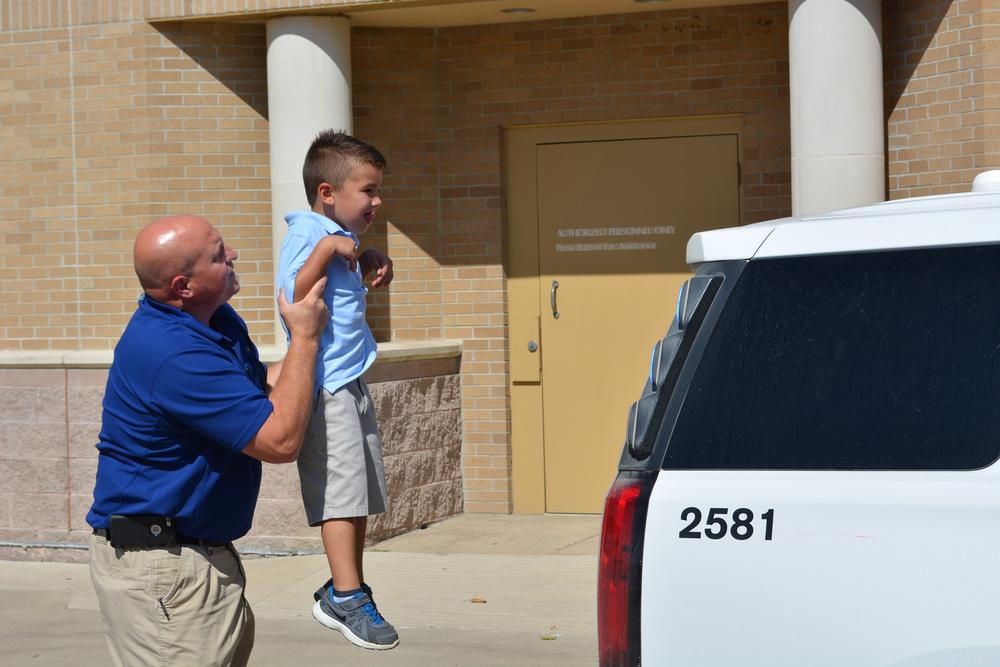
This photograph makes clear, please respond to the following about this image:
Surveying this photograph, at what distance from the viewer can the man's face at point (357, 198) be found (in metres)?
4.86

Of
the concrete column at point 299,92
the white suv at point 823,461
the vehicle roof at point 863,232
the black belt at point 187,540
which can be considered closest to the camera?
the white suv at point 823,461

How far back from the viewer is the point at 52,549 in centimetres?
885

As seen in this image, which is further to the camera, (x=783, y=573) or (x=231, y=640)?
(x=231, y=640)

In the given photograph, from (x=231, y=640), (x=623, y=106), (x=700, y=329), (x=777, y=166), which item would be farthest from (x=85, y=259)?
(x=700, y=329)

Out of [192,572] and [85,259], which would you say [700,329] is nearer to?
[192,572]

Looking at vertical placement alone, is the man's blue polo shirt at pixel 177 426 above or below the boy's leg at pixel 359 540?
above

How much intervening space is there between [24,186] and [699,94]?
15.4 ft

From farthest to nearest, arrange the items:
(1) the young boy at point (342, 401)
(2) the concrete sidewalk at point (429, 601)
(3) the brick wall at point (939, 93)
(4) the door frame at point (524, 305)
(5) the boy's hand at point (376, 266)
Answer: (4) the door frame at point (524, 305)
(3) the brick wall at point (939, 93)
(2) the concrete sidewalk at point (429, 601)
(5) the boy's hand at point (376, 266)
(1) the young boy at point (342, 401)

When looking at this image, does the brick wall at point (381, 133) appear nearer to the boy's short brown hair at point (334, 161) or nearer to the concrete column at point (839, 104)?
the concrete column at point (839, 104)

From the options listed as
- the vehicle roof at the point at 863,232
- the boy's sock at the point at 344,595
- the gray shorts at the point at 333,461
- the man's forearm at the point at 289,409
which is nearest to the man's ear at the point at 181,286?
the man's forearm at the point at 289,409

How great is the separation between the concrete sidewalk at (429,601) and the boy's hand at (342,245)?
7.74ft

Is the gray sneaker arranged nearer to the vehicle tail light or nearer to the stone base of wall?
the vehicle tail light

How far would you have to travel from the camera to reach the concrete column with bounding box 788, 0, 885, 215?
7863mm

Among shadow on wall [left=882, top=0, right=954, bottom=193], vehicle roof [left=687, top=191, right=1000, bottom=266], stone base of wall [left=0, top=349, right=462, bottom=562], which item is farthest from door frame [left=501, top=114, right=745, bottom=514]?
vehicle roof [left=687, top=191, right=1000, bottom=266]
